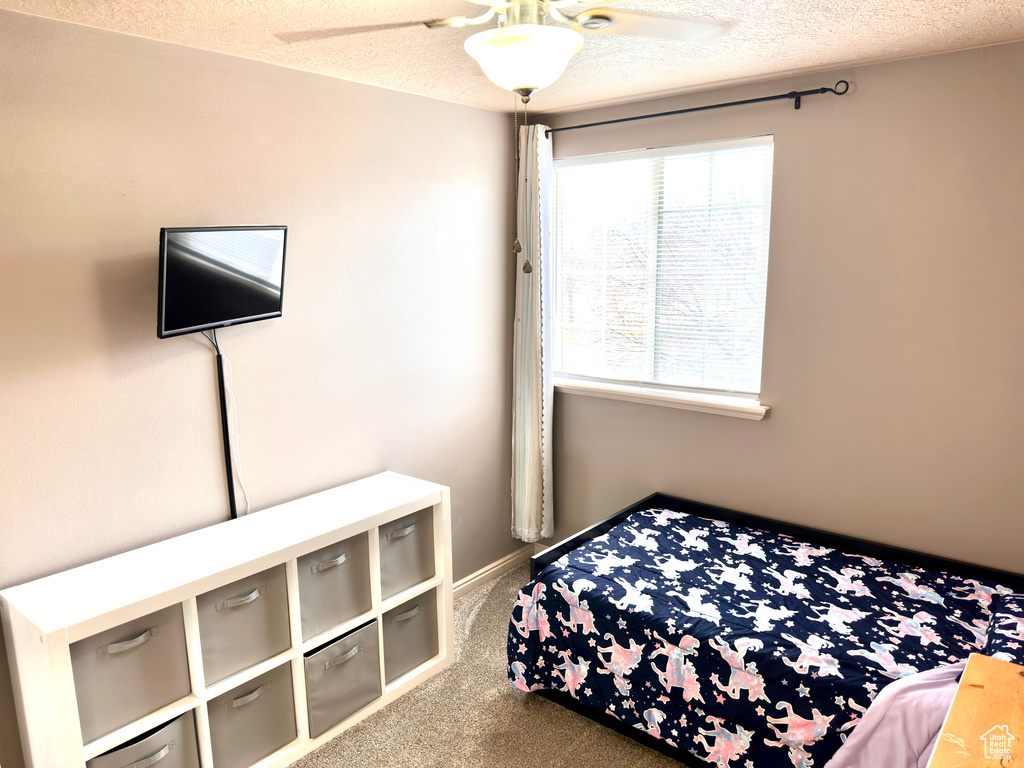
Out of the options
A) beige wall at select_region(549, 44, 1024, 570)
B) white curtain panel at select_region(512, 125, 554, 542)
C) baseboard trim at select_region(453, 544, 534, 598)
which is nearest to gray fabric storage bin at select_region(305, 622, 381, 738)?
baseboard trim at select_region(453, 544, 534, 598)

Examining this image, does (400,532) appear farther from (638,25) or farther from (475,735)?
(638,25)

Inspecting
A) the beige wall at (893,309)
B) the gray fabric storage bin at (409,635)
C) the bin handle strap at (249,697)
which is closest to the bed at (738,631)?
the beige wall at (893,309)

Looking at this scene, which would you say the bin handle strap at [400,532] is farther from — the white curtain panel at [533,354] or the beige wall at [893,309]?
the beige wall at [893,309]

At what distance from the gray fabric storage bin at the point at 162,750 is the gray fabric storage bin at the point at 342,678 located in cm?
39

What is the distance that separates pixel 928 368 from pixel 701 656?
138 cm

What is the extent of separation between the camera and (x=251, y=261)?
231cm

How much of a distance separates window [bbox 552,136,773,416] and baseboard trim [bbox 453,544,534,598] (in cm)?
100

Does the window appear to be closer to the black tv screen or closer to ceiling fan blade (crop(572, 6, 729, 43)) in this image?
ceiling fan blade (crop(572, 6, 729, 43))

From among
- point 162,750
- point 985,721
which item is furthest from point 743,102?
point 162,750

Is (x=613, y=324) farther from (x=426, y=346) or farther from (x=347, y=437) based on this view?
(x=347, y=437)

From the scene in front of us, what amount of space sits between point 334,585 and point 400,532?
1.05 feet

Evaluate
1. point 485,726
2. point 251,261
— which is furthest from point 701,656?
point 251,261

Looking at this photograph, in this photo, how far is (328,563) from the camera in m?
2.38

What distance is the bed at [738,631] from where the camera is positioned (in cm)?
204
